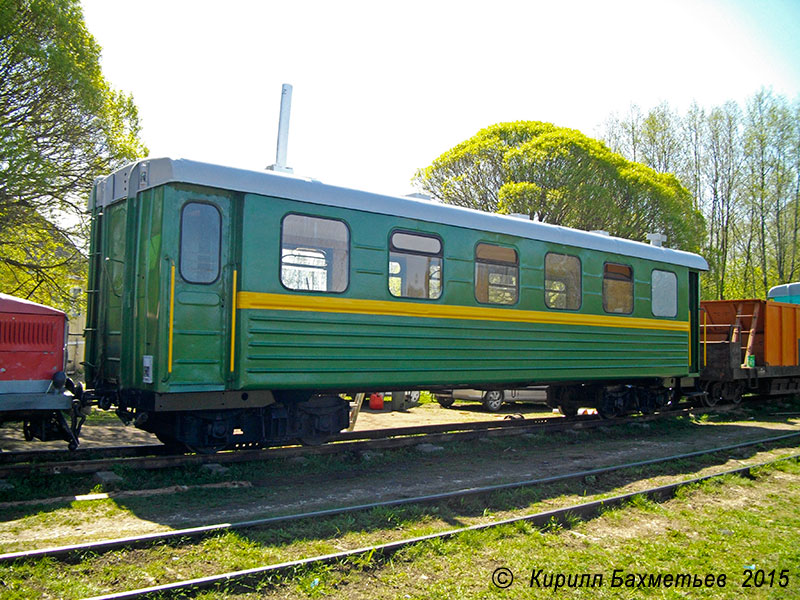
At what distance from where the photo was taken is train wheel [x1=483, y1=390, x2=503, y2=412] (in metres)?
15.3

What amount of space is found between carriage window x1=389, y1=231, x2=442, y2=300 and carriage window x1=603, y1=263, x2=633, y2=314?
13.1 ft

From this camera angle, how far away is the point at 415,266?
8961 millimetres

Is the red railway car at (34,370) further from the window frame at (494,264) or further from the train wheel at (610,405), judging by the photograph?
the train wheel at (610,405)

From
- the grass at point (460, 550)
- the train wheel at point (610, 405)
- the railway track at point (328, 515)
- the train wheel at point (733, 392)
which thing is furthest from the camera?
the train wheel at point (733, 392)

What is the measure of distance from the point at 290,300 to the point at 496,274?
3560 millimetres

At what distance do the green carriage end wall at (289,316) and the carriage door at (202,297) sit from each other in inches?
0.6

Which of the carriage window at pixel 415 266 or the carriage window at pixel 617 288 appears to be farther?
the carriage window at pixel 617 288

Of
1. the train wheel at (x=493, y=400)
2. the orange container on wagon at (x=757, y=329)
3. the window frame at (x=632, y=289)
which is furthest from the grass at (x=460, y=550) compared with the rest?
the orange container on wagon at (x=757, y=329)

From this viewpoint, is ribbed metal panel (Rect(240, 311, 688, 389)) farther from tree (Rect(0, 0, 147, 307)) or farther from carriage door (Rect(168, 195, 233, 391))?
tree (Rect(0, 0, 147, 307))

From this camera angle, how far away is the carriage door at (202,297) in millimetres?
7062

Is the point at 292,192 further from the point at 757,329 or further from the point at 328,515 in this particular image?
the point at 757,329

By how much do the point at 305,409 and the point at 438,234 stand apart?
296 cm

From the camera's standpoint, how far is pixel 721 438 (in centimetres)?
1162

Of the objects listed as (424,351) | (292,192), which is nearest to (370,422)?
(424,351)
